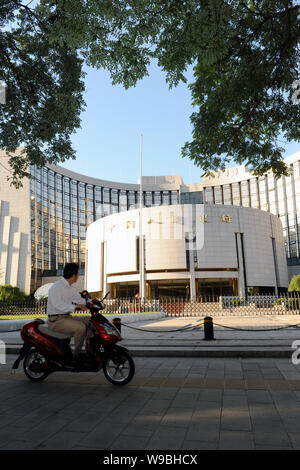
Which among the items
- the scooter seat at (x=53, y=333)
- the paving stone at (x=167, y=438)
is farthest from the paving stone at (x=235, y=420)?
the scooter seat at (x=53, y=333)

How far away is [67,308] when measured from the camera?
5.44 metres

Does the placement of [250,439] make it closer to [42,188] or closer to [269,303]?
[269,303]

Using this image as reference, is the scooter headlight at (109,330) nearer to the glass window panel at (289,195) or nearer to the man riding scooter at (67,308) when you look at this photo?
the man riding scooter at (67,308)

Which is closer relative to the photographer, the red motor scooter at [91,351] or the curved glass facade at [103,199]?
the red motor scooter at [91,351]

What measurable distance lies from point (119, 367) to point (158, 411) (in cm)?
155

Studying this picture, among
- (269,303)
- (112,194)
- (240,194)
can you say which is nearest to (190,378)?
A: (269,303)

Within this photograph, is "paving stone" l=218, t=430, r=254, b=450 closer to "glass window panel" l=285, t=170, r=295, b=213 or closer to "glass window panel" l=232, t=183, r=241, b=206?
"glass window panel" l=285, t=170, r=295, b=213

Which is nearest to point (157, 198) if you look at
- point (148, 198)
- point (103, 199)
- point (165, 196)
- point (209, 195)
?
point (165, 196)

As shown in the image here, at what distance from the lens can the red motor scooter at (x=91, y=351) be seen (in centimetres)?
529

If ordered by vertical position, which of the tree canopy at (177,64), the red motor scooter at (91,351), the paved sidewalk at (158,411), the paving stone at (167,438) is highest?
the tree canopy at (177,64)

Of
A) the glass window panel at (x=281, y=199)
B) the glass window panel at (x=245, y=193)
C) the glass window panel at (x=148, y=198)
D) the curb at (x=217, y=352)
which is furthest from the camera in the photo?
the glass window panel at (x=148, y=198)

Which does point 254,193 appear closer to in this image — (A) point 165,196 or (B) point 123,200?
(A) point 165,196

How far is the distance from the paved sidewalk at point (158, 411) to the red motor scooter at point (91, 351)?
29 centimetres
